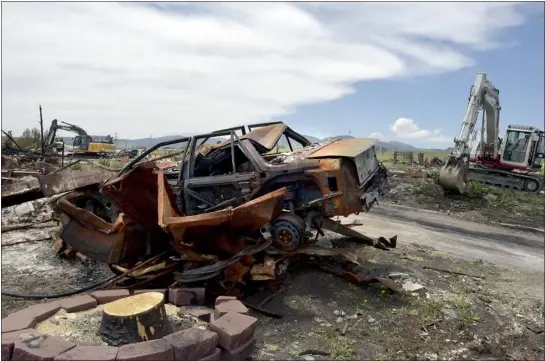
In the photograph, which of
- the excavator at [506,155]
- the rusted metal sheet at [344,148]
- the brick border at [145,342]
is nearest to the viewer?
the brick border at [145,342]

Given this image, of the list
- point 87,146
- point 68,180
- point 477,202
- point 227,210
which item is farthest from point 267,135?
point 87,146

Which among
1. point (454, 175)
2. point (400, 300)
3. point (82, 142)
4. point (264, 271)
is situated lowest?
point (400, 300)

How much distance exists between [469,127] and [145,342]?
43.4 feet

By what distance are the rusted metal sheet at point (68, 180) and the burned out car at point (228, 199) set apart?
2.15 ft

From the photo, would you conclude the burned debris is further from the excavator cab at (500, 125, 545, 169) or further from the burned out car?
the excavator cab at (500, 125, 545, 169)

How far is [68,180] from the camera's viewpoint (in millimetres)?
6523

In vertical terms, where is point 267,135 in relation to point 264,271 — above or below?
Result: above

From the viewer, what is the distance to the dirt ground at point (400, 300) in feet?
13.6

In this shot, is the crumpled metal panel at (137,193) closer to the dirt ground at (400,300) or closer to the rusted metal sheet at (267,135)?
the rusted metal sheet at (267,135)

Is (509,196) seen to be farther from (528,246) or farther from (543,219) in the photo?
(528,246)

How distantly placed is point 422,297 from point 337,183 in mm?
1764

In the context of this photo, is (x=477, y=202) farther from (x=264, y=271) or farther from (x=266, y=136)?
(x=264, y=271)

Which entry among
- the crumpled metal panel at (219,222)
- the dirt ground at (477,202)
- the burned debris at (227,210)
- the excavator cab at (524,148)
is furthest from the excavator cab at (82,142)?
the crumpled metal panel at (219,222)

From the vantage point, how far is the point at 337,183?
17.2ft
